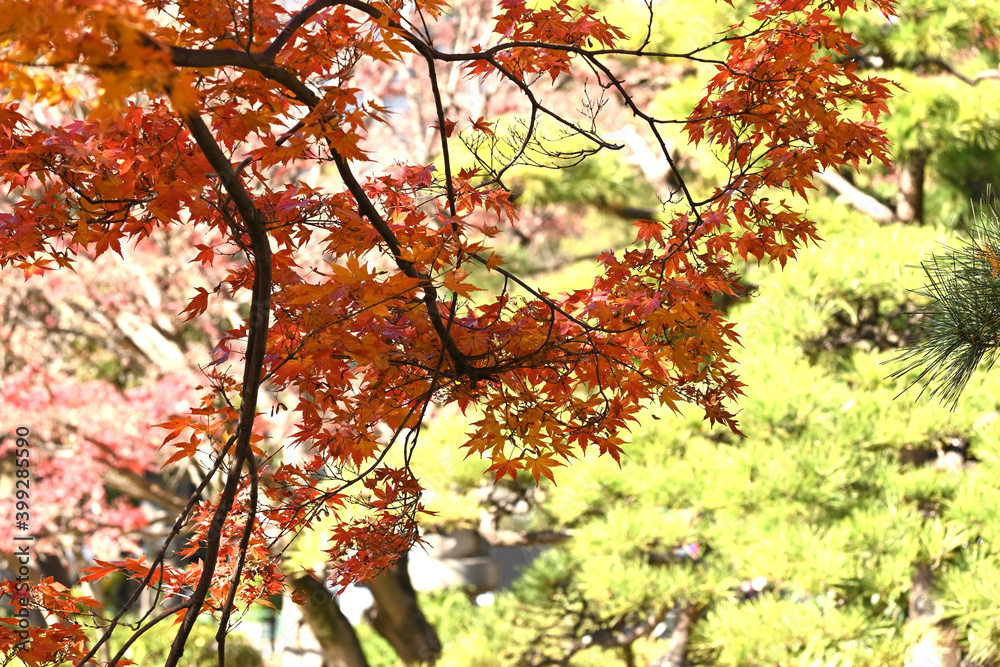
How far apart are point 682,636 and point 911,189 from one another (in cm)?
260

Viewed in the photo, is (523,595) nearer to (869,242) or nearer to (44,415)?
(869,242)

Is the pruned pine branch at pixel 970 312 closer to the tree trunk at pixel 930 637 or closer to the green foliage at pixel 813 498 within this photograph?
the green foliage at pixel 813 498

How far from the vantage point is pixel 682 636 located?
159 inches

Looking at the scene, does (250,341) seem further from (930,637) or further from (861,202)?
(861,202)

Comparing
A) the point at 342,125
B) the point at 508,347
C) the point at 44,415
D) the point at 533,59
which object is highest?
the point at 44,415

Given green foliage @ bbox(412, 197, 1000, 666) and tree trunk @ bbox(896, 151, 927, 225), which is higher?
tree trunk @ bbox(896, 151, 927, 225)

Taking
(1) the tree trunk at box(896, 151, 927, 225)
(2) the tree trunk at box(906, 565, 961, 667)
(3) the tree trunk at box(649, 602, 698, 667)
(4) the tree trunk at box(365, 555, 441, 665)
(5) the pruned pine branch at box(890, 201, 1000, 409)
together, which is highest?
(1) the tree trunk at box(896, 151, 927, 225)

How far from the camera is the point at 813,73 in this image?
169 centimetres

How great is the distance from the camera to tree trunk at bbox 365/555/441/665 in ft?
16.8

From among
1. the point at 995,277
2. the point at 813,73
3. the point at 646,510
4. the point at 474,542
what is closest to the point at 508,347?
the point at 813,73

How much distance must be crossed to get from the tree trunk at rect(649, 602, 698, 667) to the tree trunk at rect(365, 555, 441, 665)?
1.53 m

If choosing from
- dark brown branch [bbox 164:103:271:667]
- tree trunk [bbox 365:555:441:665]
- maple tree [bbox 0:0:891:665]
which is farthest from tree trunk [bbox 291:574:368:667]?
dark brown branch [bbox 164:103:271:667]

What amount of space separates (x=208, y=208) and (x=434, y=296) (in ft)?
1.36

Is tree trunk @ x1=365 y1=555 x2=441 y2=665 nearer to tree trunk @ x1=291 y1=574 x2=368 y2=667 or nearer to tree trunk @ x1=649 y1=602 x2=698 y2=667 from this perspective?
tree trunk @ x1=291 y1=574 x2=368 y2=667
